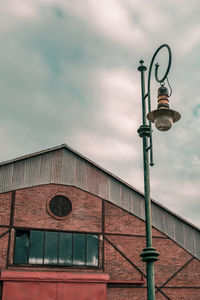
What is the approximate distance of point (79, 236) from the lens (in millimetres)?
21641

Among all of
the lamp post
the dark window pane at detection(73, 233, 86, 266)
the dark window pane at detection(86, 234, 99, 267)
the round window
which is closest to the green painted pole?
the lamp post

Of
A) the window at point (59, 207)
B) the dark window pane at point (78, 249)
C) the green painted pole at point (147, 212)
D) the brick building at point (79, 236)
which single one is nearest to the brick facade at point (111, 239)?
the brick building at point (79, 236)

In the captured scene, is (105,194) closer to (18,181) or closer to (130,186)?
(130,186)

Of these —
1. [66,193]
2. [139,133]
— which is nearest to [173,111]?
[139,133]

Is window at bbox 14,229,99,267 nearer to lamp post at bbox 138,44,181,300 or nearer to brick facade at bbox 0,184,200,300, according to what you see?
brick facade at bbox 0,184,200,300

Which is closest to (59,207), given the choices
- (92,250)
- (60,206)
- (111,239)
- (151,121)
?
(60,206)

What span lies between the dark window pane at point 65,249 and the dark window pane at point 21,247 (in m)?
1.77

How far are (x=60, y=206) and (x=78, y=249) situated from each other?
98.3 inches

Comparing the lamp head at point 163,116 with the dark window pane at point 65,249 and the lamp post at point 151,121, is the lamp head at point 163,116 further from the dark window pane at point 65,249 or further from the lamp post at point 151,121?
the dark window pane at point 65,249

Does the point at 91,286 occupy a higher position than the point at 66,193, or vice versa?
the point at 66,193

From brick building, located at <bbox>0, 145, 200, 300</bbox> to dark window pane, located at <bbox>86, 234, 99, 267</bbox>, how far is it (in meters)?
0.05

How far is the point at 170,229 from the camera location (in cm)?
2339

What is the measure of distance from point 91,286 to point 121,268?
6.62ft

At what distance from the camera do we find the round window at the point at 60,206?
21.7m
